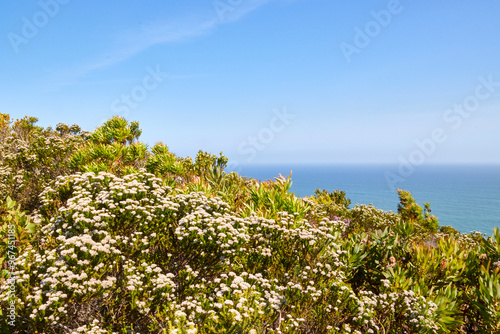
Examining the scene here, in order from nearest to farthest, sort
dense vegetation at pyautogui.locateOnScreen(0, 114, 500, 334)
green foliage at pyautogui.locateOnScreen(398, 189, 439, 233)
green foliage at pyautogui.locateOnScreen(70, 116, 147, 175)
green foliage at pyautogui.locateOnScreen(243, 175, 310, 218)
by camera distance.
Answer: dense vegetation at pyautogui.locateOnScreen(0, 114, 500, 334)
green foliage at pyautogui.locateOnScreen(243, 175, 310, 218)
green foliage at pyautogui.locateOnScreen(70, 116, 147, 175)
green foliage at pyautogui.locateOnScreen(398, 189, 439, 233)

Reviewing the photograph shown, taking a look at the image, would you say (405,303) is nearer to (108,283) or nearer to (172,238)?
(172,238)

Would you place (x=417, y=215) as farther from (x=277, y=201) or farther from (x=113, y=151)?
(x=113, y=151)

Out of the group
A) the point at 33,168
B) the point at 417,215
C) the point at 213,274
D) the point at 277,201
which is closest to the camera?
the point at 213,274

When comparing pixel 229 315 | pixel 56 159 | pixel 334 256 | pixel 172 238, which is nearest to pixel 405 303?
pixel 334 256

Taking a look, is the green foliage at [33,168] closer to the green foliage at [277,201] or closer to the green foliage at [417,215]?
the green foliage at [277,201]

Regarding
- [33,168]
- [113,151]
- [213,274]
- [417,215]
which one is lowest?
[213,274]

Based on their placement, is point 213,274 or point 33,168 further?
point 33,168

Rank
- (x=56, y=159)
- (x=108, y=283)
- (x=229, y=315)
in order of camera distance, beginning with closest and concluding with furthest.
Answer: (x=229, y=315), (x=108, y=283), (x=56, y=159)

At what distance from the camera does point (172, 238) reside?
18.6 ft

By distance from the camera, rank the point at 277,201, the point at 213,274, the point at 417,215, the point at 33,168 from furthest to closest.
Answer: the point at 417,215 → the point at 33,168 → the point at 277,201 → the point at 213,274

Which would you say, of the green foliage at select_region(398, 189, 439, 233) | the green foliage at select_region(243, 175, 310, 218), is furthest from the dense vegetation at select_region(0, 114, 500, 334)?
the green foliage at select_region(398, 189, 439, 233)

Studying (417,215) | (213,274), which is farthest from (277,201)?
(417,215)

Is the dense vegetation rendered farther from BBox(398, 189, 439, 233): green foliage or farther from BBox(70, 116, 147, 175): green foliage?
BBox(398, 189, 439, 233): green foliage

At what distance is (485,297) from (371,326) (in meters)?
2.29
